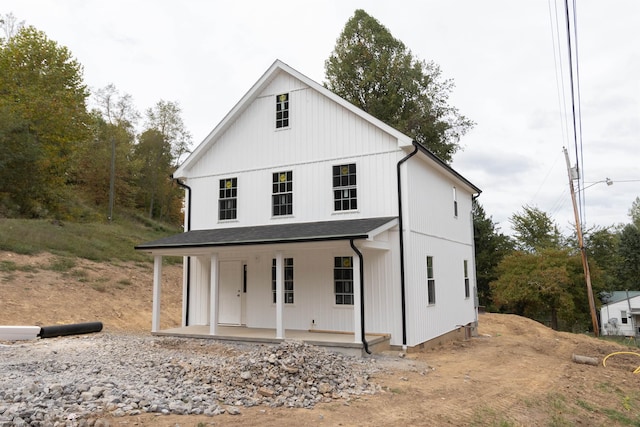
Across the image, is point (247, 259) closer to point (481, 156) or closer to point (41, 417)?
point (41, 417)

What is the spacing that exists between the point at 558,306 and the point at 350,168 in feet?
86.7

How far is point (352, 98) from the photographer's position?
30.1 m

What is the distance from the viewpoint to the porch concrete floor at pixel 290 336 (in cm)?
1062

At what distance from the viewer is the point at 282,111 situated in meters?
14.2

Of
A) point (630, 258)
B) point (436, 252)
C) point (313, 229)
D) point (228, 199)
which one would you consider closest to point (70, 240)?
point (228, 199)

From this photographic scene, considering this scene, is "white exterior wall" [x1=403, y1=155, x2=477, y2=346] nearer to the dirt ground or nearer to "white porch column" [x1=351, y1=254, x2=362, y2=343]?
the dirt ground

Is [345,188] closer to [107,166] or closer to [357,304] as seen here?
[357,304]

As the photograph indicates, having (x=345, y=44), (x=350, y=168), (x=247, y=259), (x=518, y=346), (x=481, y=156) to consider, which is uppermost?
(x=345, y=44)

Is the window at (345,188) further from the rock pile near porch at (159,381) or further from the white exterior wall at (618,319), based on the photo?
the white exterior wall at (618,319)

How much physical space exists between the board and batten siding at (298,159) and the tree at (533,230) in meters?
34.7

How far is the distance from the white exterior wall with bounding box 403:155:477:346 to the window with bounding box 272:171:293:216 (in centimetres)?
358

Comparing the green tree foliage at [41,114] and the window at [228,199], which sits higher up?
the green tree foliage at [41,114]

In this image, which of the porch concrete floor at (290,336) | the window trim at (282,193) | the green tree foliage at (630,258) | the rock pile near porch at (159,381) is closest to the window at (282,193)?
the window trim at (282,193)

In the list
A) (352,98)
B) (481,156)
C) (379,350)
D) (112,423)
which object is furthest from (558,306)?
(112,423)
